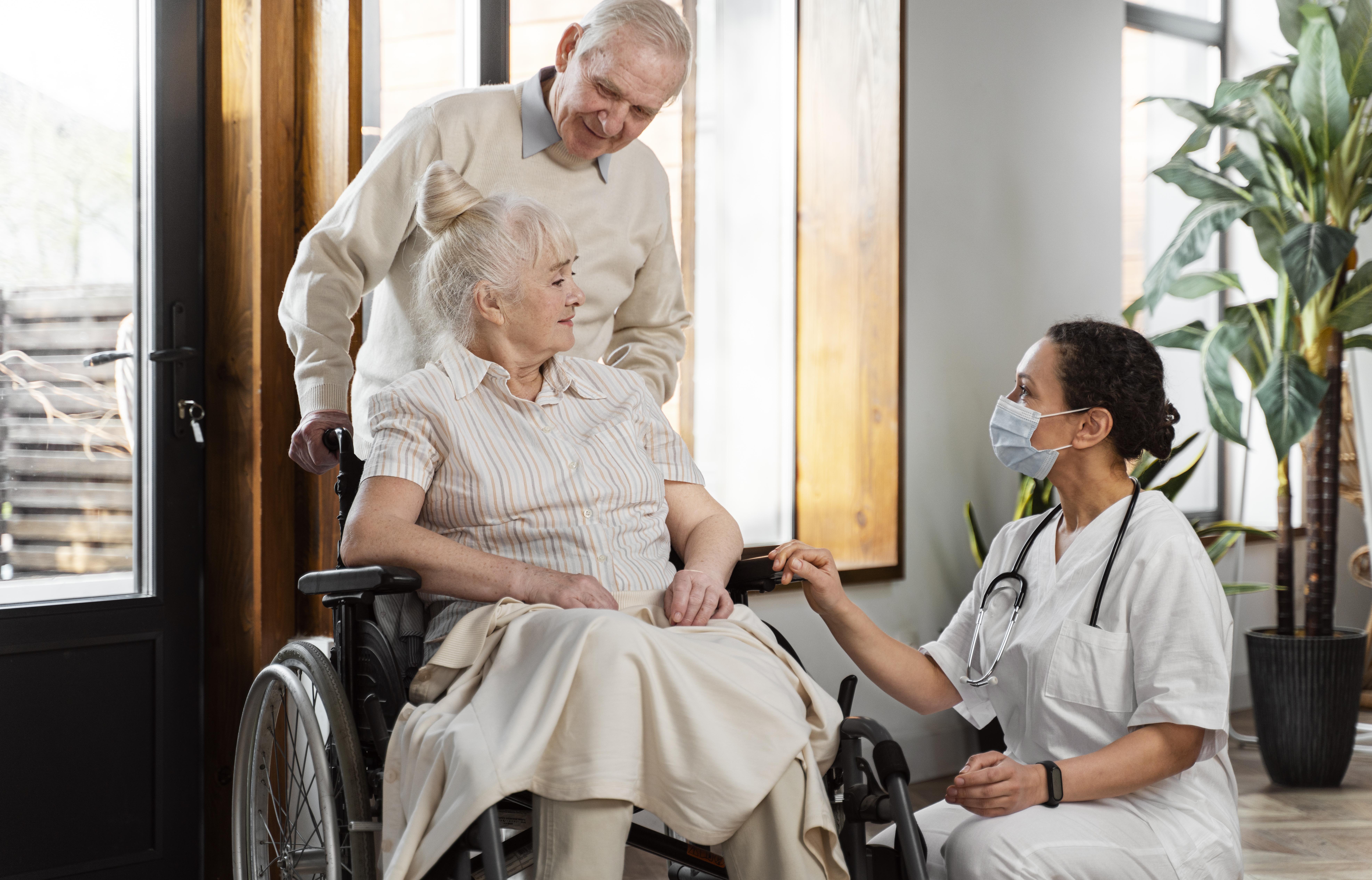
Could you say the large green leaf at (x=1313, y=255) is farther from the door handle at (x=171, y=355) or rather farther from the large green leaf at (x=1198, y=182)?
the door handle at (x=171, y=355)

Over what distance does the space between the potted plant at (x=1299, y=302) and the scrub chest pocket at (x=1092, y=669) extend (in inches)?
81.9

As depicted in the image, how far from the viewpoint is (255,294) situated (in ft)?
7.91

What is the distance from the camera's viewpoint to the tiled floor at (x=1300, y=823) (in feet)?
8.56

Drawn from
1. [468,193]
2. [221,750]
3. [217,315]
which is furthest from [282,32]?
[221,750]

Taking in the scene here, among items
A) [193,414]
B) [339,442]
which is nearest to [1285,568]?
[339,442]

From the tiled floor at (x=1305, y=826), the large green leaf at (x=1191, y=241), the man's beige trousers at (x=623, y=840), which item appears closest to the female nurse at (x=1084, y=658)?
the man's beige trousers at (x=623, y=840)

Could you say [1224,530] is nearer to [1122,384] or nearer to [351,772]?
[1122,384]

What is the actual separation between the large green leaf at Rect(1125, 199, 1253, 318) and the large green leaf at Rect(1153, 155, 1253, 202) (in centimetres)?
2

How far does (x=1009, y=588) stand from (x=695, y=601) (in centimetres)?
46

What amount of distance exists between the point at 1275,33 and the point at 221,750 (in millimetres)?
4579

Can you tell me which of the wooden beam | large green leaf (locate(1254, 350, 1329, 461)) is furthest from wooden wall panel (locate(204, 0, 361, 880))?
large green leaf (locate(1254, 350, 1329, 461))

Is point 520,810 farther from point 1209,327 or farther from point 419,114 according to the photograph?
point 1209,327

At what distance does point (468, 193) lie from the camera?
1746 mm

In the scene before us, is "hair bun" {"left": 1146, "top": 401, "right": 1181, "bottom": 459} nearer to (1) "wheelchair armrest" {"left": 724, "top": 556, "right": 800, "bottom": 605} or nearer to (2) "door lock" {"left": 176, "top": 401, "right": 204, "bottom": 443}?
(1) "wheelchair armrest" {"left": 724, "top": 556, "right": 800, "bottom": 605}
